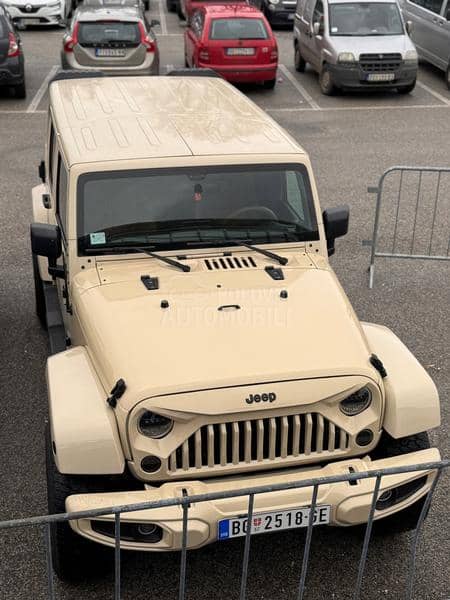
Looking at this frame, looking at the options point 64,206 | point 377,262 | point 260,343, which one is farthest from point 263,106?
point 260,343

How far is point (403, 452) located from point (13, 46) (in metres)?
13.1

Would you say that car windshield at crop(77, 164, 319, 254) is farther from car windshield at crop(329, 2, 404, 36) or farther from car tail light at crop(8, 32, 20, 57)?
car windshield at crop(329, 2, 404, 36)

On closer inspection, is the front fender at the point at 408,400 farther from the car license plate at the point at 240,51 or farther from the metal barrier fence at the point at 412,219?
the car license plate at the point at 240,51

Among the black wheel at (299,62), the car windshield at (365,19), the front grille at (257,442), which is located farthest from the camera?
the black wheel at (299,62)

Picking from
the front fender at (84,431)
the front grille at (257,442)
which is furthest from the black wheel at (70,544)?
the front grille at (257,442)

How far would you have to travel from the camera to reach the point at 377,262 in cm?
898

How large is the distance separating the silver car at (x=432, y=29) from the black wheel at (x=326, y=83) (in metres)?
2.71

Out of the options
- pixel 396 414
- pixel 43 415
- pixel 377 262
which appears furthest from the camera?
pixel 377 262

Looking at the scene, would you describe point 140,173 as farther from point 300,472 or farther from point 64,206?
point 300,472

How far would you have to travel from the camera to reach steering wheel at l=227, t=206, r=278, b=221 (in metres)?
5.22

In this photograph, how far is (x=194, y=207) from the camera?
515 cm

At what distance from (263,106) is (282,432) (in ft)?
41.6

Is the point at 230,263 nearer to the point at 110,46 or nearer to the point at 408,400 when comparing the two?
the point at 408,400

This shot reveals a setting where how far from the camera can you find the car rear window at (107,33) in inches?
612
